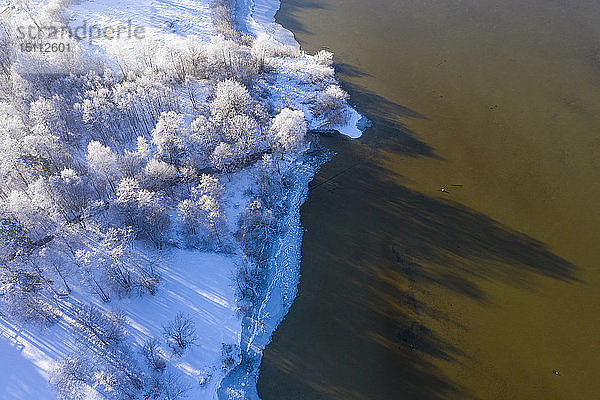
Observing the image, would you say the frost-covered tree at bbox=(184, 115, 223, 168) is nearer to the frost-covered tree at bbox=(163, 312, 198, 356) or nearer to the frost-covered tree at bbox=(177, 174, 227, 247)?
the frost-covered tree at bbox=(177, 174, 227, 247)

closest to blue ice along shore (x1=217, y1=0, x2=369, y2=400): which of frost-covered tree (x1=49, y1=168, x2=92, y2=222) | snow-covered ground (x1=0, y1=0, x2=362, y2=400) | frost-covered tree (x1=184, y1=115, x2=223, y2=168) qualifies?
snow-covered ground (x1=0, y1=0, x2=362, y2=400)

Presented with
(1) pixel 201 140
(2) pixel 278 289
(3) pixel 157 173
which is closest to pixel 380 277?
(2) pixel 278 289

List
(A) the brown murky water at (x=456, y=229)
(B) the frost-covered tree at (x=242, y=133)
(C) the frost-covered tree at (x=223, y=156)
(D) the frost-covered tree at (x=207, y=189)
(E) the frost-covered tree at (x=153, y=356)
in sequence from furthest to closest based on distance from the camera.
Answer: (B) the frost-covered tree at (x=242, y=133) → (C) the frost-covered tree at (x=223, y=156) → (D) the frost-covered tree at (x=207, y=189) → (A) the brown murky water at (x=456, y=229) → (E) the frost-covered tree at (x=153, y=356)

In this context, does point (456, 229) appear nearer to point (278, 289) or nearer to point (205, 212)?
point (278, 289)

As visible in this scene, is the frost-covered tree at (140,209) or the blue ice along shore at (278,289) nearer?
the blue ice along shore at (278,289)

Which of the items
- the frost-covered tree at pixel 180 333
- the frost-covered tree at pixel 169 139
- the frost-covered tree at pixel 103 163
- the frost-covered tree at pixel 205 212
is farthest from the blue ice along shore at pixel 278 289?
the frost-covered tree at pixel 103 163

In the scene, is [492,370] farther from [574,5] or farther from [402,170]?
[574,5]

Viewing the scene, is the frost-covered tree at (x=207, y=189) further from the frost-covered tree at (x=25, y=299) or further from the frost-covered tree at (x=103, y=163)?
the frost-covered tree at (x=25, y=299)
